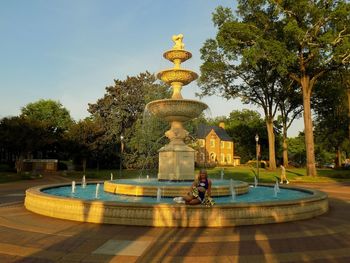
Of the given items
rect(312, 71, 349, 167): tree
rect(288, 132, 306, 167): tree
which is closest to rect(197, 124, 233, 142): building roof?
rect(288, 132, 306, 167): tree

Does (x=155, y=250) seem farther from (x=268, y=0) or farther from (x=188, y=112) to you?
(x=268, y=0)

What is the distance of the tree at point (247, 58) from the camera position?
37.2 metres

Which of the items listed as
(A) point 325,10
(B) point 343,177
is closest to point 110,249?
(A) point 325,10

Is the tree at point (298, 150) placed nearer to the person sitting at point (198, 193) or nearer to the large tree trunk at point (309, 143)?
the large tree trunk at point (309, 143)

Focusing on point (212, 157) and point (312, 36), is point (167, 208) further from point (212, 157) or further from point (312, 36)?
point (212, 157)

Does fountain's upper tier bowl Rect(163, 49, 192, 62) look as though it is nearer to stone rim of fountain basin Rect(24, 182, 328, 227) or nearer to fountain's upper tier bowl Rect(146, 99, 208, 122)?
fountain's upper tier bowl Rect(146, 99, 208, 122)

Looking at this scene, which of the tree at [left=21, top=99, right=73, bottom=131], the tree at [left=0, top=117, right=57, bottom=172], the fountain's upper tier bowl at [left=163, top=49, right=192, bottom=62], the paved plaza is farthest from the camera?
the tree at [left=21, top=99, right=73, bottom=131]

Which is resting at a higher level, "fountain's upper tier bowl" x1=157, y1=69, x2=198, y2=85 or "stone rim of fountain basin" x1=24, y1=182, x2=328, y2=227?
"fountain's upper tier bowl" x1=157, y1=69, x2=198, y2=85

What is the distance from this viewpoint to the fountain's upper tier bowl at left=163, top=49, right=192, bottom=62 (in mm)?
19469

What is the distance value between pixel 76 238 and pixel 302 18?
3462cm

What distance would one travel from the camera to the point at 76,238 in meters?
8.62

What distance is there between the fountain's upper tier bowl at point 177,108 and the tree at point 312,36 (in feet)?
64.6

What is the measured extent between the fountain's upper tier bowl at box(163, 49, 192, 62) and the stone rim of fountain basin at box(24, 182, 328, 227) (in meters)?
10.8

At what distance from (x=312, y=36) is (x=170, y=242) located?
32814mm
